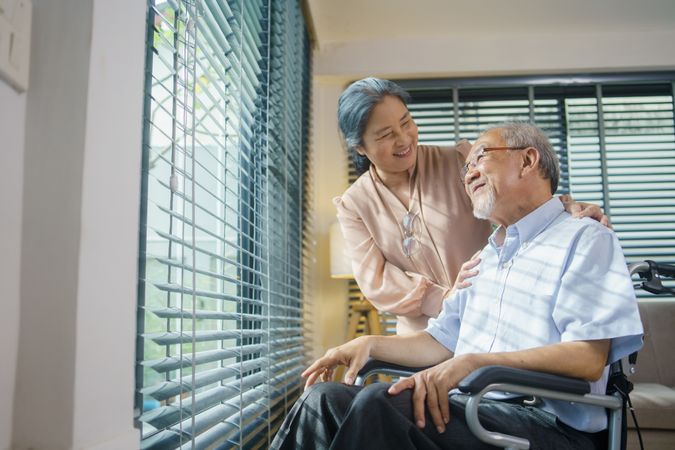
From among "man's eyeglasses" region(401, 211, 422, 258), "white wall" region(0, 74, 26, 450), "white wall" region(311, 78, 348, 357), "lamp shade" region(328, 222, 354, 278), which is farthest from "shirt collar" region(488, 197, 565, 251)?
"white wall" region(311, 78, 348, 357)

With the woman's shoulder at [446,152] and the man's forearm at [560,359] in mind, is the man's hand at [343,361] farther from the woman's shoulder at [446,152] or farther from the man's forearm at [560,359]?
the woman's shoulder at [446,152]

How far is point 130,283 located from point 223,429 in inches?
32.8

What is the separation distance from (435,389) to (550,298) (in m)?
0.41

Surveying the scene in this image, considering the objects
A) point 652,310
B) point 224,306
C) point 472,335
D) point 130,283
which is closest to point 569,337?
point 472,335

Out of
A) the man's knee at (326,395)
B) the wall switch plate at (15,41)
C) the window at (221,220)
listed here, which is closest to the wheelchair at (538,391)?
the man's knee at (326,395)

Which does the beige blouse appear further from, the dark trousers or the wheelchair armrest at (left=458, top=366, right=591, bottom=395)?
the wheelchair armrest at (left=458, top=366, right=591, bottom=395)

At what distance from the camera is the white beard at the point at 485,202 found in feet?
5.47

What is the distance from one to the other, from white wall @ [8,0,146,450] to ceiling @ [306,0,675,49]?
2.65 meters

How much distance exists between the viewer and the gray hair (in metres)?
2.14

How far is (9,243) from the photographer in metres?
0.87

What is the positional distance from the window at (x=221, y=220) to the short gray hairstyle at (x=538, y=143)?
787 millimetres

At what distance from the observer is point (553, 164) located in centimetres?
169

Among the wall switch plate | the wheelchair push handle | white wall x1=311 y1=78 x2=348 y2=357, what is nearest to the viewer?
the wall switch plate

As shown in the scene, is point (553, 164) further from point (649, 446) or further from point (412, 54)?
point (412, 54)
